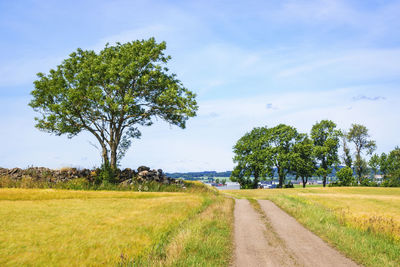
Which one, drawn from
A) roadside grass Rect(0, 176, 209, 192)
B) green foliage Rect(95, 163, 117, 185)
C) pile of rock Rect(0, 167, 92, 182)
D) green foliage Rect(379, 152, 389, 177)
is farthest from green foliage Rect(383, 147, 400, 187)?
pile of rock Rect(0, 167, 92, 182)

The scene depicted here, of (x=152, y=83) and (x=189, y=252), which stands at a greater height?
(x=152, y=83)

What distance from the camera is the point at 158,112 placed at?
36.4 m

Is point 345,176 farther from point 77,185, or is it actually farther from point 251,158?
point 77,185

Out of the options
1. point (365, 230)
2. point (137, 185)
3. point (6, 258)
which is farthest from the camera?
point (137, 185)

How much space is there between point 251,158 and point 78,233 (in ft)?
218

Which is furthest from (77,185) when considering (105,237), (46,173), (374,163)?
(374,163)

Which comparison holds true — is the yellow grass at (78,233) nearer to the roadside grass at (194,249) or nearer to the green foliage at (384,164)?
the roadside grass at (194,249)

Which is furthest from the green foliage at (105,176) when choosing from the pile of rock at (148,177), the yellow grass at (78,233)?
the yellow grass at (78,233)

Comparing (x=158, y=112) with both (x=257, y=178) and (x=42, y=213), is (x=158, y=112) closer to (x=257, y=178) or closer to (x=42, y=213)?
(x=42, y=213)

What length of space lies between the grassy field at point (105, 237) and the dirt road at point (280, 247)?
0.71 m

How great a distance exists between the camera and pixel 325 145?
72188 mm

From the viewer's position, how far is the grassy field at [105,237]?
25.0 feet

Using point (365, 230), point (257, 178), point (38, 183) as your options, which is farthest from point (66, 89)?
point (257, 178)

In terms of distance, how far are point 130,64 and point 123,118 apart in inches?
290
